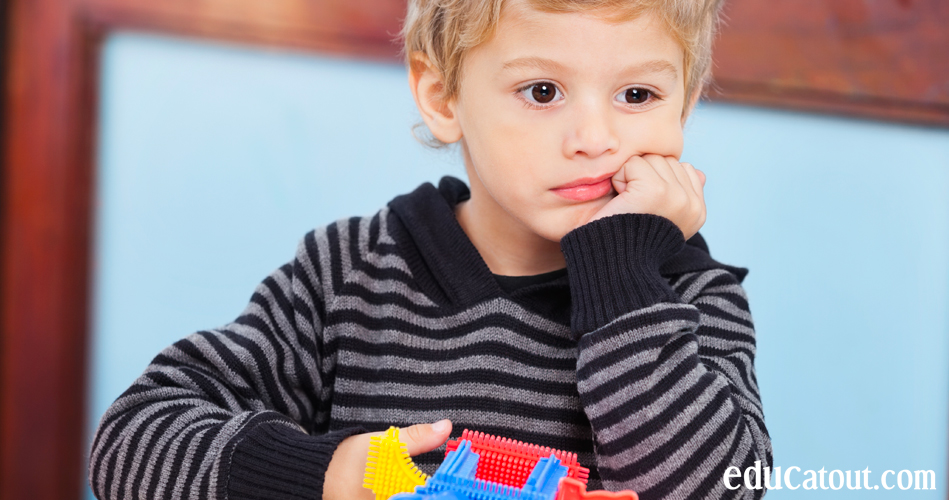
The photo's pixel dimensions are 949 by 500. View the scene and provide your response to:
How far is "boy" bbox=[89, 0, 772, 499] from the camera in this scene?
0.55m

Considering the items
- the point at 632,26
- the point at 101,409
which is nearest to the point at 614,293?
the point at 632,26

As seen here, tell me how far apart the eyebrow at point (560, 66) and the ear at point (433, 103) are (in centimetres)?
12

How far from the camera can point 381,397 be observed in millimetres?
684

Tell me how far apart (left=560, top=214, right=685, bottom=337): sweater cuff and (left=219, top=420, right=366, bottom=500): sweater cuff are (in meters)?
0.18

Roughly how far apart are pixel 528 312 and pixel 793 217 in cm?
88

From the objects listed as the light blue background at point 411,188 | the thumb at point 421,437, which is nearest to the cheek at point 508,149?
the thumb at point 421,437

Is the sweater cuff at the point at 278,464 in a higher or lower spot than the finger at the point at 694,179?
lower

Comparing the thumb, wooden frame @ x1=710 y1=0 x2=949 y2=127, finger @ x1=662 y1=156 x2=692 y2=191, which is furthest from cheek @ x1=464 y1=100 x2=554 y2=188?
wooden frame @ x1=710 y1=0 x2=949 y2=127

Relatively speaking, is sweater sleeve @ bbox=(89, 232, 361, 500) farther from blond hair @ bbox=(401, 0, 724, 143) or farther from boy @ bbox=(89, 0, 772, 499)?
blond hair @ bbox=(401, 0, 724, 143)

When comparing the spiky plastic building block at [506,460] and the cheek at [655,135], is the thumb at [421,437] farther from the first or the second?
the cheek at [655,135]

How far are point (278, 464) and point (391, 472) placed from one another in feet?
0.46

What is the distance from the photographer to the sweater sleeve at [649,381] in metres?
0.54

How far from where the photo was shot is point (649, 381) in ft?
1.79

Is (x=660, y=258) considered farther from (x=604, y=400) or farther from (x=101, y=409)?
(x=101, y=409)
